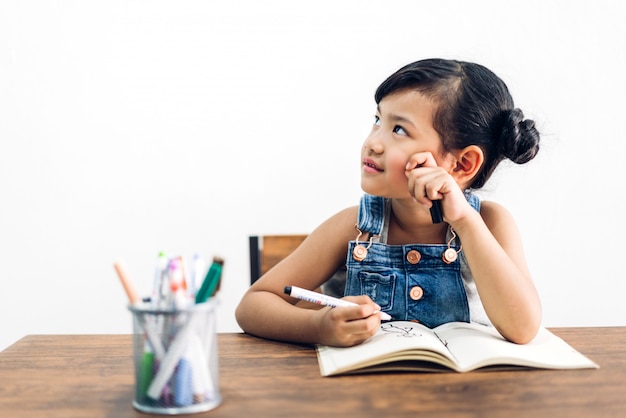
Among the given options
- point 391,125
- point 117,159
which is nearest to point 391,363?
point 391,125

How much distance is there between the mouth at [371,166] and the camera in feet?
3.76

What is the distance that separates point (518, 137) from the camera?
1.18 meters

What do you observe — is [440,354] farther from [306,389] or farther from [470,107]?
[470,107]

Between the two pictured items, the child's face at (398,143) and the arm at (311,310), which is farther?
the child's face at (398,143)

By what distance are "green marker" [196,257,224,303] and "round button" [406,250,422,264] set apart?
0.53 metres

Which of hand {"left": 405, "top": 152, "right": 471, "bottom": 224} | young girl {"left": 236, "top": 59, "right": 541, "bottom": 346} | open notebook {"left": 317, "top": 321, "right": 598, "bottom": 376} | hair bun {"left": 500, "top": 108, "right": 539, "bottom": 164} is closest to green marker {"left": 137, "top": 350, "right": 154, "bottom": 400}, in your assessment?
open notebook {"left": 317, "top": 321, "right": 598, "bottom": 376}

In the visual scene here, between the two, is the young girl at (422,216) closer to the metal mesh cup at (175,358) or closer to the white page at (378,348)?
the white page at (378,348)

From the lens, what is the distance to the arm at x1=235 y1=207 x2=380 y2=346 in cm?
93

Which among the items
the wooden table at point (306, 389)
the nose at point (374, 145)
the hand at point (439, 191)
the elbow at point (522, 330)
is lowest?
the wooden table at point (306, 389)

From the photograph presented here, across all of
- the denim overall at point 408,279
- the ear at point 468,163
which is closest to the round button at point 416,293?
the denim overall at point 408,279

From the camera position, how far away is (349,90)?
2.25m

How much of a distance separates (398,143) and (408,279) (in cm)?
23

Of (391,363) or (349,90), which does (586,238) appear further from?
(391,363)

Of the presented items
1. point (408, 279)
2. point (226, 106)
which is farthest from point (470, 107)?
point (226, 106)
